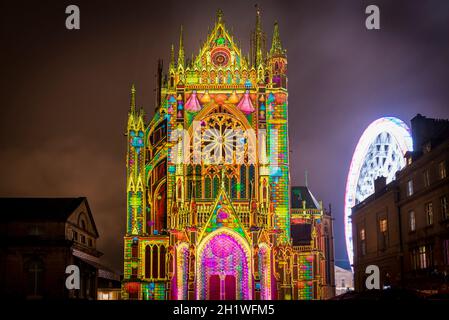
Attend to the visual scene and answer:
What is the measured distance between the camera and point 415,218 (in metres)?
57.6

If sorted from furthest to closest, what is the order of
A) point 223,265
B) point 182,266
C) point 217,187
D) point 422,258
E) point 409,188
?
1. point 217,187
2. point 223,265
3. point 182,266
4. point 409,188
5. point 422,258

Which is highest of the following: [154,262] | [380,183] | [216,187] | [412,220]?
[216,187]

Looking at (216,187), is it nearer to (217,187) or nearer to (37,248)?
(217,187)

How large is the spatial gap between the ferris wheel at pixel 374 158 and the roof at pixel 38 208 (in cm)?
3001

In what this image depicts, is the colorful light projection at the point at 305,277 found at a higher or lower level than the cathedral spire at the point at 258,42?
lower

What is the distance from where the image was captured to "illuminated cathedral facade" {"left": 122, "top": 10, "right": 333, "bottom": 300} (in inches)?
2625

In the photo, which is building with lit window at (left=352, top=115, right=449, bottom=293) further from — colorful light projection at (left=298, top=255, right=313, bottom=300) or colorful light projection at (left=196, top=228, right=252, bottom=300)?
colorful light projection at (left=196, top=228, right=252, bottom=300)

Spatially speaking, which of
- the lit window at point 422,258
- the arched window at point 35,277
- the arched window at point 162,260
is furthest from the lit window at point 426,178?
the arched window at point 35,277

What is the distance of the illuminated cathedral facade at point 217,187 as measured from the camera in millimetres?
66688

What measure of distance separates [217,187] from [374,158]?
16991 mm

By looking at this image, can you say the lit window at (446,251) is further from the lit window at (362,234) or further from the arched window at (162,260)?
the arched window at (162,260)

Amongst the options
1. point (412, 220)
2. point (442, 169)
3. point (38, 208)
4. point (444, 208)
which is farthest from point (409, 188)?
point (38, 208)
